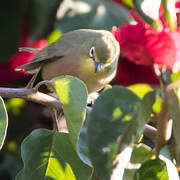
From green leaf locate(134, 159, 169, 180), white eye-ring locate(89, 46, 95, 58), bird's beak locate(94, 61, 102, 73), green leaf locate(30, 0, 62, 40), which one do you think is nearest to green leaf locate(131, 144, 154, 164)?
green leaf locate(134, 159, 169, 180)

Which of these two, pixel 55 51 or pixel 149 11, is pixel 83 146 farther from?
pixel 55 51

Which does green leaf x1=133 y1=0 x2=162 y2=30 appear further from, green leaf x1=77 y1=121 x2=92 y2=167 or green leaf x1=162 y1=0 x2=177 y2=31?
green leaf x1=77 y1=121 x2=92 y2=167

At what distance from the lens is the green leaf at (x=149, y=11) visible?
885 millimetres

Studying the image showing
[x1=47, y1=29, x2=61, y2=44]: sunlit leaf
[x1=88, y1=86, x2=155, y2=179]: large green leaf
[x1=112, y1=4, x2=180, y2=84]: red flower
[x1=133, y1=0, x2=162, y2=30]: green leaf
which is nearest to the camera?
[x1=88, y1=86, x2=155, y2=179]: large green leaf

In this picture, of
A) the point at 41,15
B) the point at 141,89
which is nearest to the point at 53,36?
the point at 41,15

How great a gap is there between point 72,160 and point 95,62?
126 cm

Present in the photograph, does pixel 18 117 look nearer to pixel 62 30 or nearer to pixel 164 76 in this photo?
pixel 62 30

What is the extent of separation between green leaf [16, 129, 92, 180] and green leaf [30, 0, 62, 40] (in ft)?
2.73

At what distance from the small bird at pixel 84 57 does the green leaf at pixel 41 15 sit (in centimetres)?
7

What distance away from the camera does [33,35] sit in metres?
1.87

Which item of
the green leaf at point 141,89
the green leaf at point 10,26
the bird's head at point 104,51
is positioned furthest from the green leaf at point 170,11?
the bird's head at point 104,51

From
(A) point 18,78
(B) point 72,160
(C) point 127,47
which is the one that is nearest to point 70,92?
(B) point 72,160

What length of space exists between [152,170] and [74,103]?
0.20 meters

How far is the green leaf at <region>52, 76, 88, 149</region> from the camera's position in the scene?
0.90m
